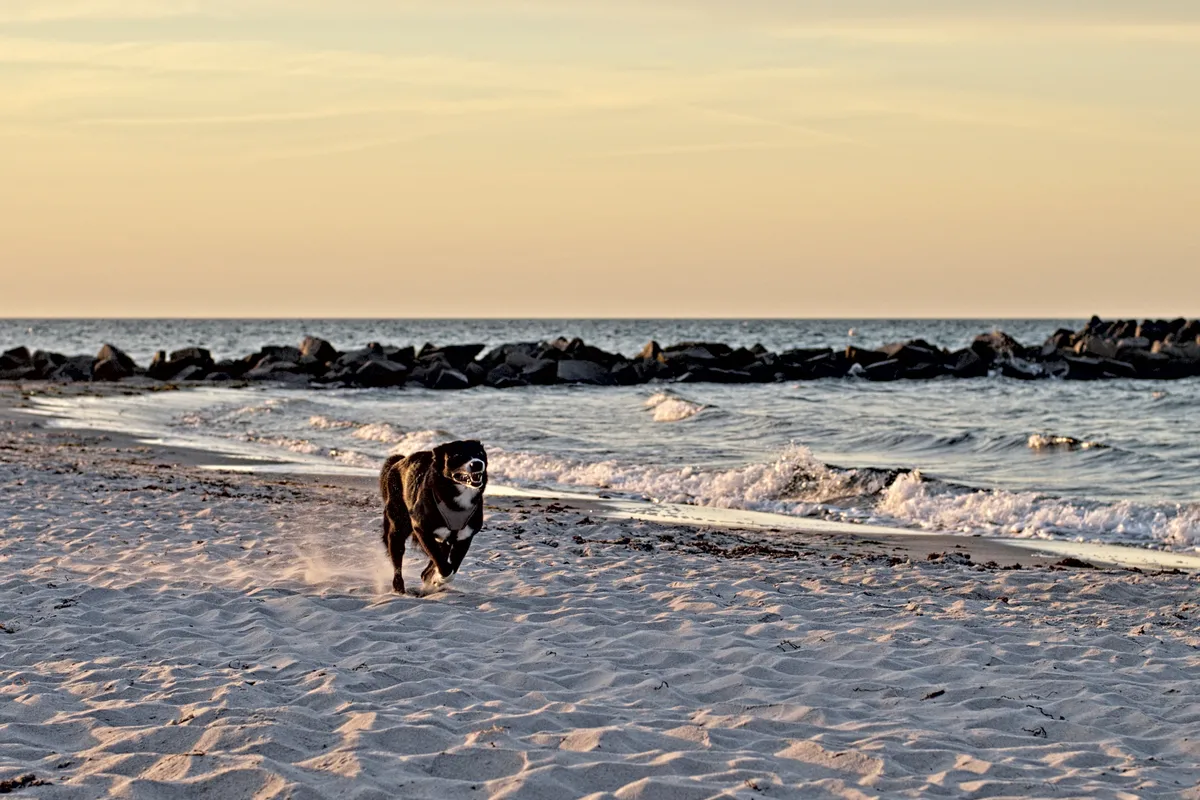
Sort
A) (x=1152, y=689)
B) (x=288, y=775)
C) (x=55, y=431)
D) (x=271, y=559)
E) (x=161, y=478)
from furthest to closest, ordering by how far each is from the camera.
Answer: (x=55, y=431) → (x=161, y=478) → (x=271, y=559) → (x=1152, y=689) → (x=288, y=775)

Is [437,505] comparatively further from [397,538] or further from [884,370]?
[884,370]

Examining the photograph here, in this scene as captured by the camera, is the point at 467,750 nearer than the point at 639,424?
Yes

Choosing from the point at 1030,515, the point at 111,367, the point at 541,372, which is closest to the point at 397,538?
the point at 1030,515

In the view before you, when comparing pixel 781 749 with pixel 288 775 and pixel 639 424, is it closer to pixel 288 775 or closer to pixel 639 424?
pixel 288 775

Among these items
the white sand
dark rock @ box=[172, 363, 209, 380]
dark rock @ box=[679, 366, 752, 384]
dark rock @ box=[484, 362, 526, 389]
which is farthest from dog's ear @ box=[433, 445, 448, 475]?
dark rock @ box=[172, 363, 209, 380]

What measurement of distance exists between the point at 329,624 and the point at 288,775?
9.29ft

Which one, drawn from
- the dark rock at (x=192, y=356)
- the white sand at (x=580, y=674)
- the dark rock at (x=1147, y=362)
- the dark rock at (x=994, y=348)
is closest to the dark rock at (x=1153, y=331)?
the dark rock at (x=994, y=348)

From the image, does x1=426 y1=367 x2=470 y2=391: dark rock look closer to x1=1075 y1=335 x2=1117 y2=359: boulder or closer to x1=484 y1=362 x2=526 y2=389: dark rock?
x1=484 y1=362 x2=526 y2=389: dark rock

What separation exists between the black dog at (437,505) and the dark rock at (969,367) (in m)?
38.1

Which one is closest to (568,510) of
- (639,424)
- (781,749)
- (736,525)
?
(736,525)

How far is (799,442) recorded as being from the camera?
22281 millimetres

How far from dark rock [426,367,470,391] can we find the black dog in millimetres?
29802

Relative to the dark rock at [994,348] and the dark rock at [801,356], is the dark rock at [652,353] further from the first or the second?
the dark rock at [994,348]

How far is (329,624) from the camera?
7.66m
